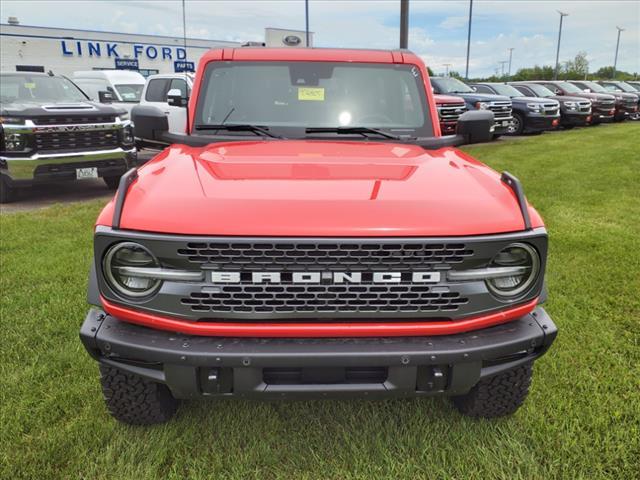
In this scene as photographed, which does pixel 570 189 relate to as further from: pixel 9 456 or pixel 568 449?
pixel 9 456

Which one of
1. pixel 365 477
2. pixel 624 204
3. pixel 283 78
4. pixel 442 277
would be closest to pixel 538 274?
pixel 442 277

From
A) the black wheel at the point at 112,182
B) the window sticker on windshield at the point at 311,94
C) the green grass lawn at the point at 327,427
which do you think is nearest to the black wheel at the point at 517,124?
the black wheel at the point at 112,182

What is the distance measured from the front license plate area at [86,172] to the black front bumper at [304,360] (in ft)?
20.3

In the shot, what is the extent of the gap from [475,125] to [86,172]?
20.2ft

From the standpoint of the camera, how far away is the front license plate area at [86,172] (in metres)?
7.66

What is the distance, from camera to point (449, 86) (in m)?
16.5

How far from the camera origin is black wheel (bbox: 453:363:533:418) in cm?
250

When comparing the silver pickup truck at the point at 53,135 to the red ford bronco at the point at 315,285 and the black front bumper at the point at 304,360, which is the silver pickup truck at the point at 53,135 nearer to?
the red ford bronco at the point at 315,285

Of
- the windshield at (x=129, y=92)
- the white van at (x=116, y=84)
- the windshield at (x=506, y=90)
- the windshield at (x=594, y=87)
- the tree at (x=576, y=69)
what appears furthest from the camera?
the tree at (x=576, y=69)

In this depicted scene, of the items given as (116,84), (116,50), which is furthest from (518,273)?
(116,50)

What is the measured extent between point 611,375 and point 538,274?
4.76ft

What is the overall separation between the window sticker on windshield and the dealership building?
3212 centimetres

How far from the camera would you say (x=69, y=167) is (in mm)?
7570

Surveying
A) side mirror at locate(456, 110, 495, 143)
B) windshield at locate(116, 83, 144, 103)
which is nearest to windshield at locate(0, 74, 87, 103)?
windshield at locate(116, 83, 144, 103)
